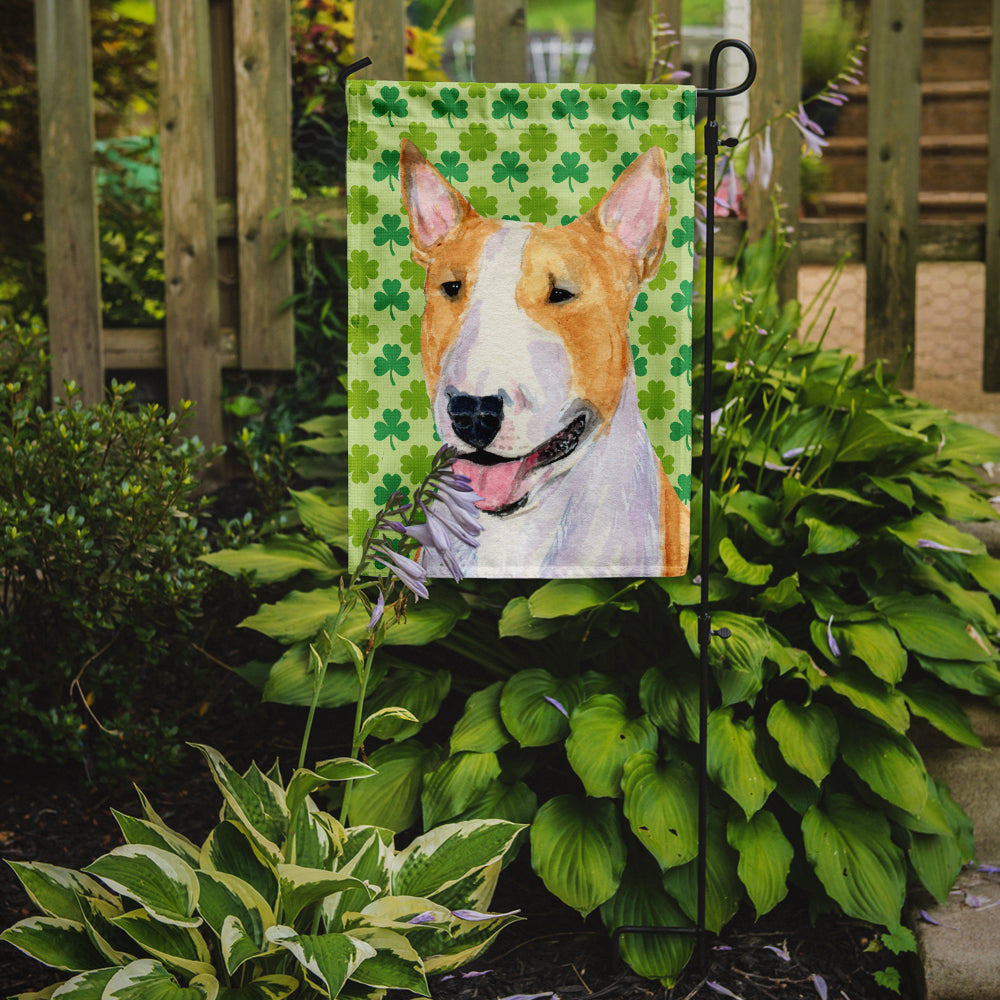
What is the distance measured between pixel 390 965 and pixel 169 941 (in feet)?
1.16

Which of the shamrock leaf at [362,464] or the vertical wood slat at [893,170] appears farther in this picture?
the vertical wood slat at [893,170]

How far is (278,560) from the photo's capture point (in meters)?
2.41

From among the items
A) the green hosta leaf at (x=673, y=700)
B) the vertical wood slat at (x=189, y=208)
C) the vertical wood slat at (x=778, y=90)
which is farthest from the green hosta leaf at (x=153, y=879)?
the vertical wood slat at (x=778, y=90)

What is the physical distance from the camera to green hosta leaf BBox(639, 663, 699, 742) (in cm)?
199

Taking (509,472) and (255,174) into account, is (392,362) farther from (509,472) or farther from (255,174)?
(255,174)

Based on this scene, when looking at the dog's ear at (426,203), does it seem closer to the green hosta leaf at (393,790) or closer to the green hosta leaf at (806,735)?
the green hosta leaf at (393,790)

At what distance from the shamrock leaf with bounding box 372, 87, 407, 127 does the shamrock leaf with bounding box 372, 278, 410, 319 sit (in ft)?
0.96

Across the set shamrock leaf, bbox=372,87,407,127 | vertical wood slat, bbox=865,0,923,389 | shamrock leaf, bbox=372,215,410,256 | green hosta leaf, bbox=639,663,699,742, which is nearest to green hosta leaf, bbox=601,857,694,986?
green hosta leaf, bbox=639,663,699,742

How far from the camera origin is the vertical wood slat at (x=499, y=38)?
3.14 metres

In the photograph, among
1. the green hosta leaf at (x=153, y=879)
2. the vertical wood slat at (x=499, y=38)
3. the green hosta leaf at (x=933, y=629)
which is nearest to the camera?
the green hosta leaf at (x=153, y=879)

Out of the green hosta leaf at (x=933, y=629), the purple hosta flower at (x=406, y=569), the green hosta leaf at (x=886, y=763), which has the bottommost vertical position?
the green hosta leaf at (x=886, y=763)

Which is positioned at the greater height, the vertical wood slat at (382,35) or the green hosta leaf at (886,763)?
the vertical wood slat at (382,35)

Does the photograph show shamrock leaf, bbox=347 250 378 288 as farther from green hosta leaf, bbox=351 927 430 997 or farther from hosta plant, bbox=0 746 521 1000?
green hosta leaf, bbox=351 927 430 997

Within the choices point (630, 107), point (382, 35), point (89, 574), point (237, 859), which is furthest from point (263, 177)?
point (237, 859)
